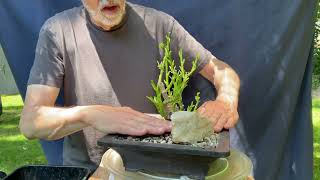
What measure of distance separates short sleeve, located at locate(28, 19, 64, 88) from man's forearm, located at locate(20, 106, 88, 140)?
0.19m

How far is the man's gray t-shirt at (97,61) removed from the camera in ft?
7.38

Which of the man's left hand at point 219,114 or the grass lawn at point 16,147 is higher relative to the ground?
the man's left hand at point 219,114

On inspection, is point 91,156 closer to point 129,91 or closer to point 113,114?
point 129,91

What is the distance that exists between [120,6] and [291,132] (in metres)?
1.29

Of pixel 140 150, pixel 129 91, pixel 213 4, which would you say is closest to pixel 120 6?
pixel 129 91

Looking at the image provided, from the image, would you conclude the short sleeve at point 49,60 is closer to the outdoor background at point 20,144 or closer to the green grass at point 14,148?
the outdoor background at point 20,144

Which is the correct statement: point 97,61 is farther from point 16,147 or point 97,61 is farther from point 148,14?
point 16,147

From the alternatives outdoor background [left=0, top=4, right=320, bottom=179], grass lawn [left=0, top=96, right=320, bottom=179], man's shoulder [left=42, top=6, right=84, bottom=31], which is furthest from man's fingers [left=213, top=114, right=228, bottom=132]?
grass lawn [left=0, top=96, right=320, bottom=179]

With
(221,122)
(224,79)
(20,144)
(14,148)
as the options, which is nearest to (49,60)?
(224,79)

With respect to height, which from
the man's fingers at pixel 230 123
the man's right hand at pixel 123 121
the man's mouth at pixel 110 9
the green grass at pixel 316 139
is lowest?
the green grass at pixel 316 139

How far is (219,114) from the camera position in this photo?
1722 millimetres

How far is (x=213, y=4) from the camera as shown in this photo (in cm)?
270

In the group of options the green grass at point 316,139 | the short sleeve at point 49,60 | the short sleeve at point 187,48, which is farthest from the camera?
the green grass at point 316,139

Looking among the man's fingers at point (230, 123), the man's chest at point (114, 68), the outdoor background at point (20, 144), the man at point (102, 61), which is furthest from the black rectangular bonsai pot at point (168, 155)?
the outdoor background at point (20, 144)
